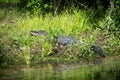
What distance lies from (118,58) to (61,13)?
4525 mm

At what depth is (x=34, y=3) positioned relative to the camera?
46.1ft

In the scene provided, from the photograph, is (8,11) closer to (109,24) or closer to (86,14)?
(86,14)

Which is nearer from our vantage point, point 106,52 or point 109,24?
point 106,52

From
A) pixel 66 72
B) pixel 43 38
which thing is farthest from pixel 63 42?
pixel 66 72

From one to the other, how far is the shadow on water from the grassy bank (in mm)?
757

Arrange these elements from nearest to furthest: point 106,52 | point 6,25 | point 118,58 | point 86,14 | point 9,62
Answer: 1. point 9,62
2. point 118,58
3. point 106,52
4. point 6,25
5. point 86,14

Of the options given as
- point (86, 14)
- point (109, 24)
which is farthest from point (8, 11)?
point (109, 24)

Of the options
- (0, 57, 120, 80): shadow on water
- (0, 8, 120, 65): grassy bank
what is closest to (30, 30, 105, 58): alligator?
(0, 8, 120, 65): grassy bank

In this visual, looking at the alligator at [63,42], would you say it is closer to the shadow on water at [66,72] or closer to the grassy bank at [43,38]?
the grassy bank at [43,38]

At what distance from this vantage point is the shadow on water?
766cm

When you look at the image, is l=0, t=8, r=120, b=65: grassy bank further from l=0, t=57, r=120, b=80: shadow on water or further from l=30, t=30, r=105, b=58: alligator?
l=0, t=57, r=120, b=80: shadow on water

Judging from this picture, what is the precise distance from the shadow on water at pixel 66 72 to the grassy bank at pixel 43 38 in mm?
757

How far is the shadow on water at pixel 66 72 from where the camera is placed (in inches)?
302

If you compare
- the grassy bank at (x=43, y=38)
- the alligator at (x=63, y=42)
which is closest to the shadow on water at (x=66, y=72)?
the grassy bank at (x=43, y=38)
